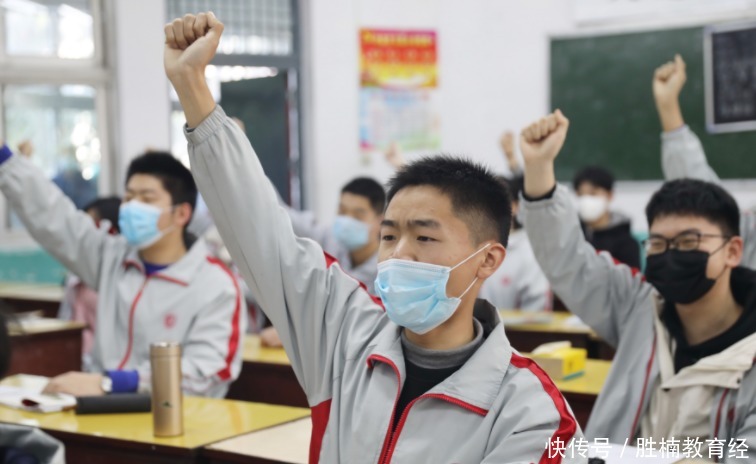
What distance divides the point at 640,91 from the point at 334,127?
2225mm

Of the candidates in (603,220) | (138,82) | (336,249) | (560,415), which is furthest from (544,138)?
(138,82)

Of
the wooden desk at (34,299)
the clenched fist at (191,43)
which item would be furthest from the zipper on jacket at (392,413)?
the wooden desk at (34,299)

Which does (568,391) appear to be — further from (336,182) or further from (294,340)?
(336,182)

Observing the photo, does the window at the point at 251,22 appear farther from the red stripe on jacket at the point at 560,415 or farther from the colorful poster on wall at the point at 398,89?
the red stripe on jacket at the point at 560,415

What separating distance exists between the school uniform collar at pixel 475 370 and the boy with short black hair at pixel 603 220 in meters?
3.32

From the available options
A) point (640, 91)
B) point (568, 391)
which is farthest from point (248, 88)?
point (568, 391)

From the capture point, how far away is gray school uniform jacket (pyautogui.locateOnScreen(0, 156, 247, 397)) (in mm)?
2846

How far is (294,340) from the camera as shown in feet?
5.32

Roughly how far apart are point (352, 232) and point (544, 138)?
214 cm

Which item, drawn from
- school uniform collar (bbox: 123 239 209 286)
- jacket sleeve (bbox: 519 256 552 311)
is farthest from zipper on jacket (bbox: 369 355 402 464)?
jacket sleeve (bbox: 519 256 552 311)

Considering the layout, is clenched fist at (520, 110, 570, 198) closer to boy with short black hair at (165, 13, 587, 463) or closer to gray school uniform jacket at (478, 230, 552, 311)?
boy with short black hair at (165, 13, 587, 463)

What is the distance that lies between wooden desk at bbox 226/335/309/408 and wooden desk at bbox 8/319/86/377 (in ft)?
2.95

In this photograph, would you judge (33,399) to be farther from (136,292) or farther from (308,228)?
(308,228)

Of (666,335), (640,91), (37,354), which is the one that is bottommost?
(37,354)
